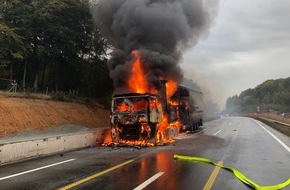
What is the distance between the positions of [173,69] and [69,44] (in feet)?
65.3

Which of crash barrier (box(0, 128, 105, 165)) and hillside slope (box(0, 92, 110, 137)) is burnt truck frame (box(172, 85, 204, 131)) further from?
hillside slope (box(0, 92, 110, 137))

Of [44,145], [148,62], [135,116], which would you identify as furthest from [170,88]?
[44,145]

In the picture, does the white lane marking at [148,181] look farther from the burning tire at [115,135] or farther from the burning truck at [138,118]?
the burning tire at [115,135]

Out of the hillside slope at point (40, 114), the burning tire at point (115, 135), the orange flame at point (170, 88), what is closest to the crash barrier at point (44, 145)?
the burning tire at point (115, 135)

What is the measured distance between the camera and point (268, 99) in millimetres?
144000

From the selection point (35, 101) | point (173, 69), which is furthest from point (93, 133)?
point (35, 101)

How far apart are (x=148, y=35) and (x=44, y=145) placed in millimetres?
11878

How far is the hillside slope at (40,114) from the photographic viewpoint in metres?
25.9

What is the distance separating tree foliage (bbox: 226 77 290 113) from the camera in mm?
127381

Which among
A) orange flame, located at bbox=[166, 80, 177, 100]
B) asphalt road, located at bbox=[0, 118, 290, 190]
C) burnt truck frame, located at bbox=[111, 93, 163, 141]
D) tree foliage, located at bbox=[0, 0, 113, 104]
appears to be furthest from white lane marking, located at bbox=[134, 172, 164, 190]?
tree foliage, located at bbox=[0, 0, 113, 104]

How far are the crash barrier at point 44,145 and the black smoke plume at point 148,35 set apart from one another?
4.33m

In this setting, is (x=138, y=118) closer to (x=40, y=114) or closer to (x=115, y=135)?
(x=115, y=135)

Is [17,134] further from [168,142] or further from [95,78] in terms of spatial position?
[95,78]

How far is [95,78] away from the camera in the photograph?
4031 cm
